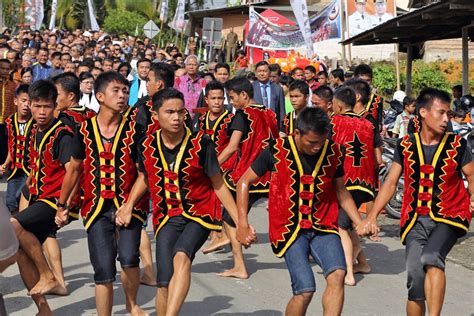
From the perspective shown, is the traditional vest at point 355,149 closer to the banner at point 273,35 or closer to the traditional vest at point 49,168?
the traditional vest at point 49,168

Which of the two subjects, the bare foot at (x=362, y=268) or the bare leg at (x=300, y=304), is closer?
the bare leg at (x=300, y=304)

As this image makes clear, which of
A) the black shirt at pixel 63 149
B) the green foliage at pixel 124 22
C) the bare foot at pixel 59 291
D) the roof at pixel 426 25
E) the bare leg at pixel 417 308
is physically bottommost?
the bare foot at pixel 59 291

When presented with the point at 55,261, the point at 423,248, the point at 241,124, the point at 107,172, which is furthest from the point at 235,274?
the point at 423,248

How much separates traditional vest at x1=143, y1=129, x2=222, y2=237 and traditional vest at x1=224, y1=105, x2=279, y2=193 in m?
2.84

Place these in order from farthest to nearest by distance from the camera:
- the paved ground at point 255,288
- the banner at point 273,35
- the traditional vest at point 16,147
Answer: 1. the banner at point 273,35
2. the traditional vest at point 16,147
3. the paved ground at point 255,288

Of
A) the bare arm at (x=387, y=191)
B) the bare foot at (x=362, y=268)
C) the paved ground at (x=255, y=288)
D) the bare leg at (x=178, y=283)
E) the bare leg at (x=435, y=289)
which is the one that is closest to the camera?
the bare leg at (x=178, y=283)

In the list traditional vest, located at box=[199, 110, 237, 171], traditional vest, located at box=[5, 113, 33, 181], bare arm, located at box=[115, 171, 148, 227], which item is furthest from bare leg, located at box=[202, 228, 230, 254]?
bare arm, located at box=[115, 171, 148, 227]

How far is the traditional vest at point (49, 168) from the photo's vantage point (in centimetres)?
712

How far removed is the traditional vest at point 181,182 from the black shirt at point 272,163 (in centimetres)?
36

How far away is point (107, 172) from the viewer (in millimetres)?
6680

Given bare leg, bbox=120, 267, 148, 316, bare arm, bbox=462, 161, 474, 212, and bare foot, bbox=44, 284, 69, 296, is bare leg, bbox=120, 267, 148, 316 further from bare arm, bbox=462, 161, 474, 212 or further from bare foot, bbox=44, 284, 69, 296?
bare arm, bbox=462, 161, 474, 212

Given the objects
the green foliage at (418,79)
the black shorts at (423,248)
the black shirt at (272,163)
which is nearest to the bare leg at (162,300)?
the black shirt at (272,163)

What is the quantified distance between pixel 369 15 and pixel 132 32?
46365 millimetres

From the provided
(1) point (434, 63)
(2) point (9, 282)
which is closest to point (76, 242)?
(2) point (9, 282)
